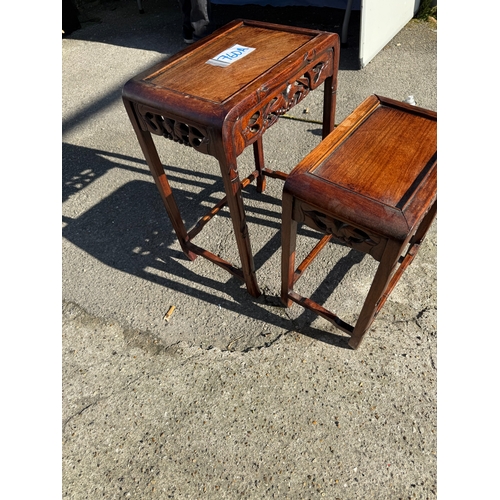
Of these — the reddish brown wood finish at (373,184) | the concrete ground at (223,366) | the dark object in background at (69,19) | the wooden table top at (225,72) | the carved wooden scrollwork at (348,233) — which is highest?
the wooden table top at (225,72)

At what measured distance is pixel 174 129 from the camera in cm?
130

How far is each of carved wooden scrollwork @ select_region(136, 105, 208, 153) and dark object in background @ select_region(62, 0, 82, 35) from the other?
4163 mm

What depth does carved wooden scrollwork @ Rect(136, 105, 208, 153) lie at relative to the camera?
125 cm

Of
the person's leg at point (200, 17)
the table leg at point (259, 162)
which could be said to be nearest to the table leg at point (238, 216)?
the table leg at point (259, 162)

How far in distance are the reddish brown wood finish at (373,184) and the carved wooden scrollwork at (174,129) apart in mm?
331

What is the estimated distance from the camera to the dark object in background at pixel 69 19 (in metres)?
4.43

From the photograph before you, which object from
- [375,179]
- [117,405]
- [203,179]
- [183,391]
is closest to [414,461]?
[183,391]

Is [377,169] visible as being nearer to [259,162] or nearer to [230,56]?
[230,56]

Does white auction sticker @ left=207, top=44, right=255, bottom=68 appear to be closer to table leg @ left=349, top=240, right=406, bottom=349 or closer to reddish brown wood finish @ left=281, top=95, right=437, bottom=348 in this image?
reddish brown wood finish @ left=281, top=95, right=437, bottom=348

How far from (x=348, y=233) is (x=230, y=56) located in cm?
84

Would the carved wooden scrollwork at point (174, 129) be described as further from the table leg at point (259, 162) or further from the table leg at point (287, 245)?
the table leg at point (259, 162)

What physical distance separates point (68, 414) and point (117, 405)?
211 millimetres

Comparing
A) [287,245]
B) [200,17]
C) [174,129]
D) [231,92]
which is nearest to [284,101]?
[231,92]

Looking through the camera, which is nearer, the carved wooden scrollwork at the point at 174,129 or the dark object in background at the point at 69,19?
the carved wooden scrollwork at the point at 174,129
